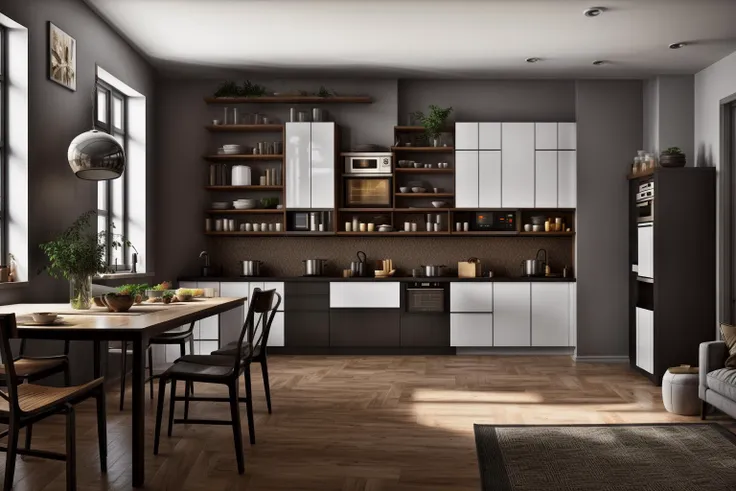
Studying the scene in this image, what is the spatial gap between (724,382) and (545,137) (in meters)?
3.87

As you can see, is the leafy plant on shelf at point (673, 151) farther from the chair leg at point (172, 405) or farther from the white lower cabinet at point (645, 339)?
the chair leg at point (172, 405)

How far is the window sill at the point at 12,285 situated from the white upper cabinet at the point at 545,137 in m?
5.33

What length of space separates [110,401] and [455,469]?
2.96m

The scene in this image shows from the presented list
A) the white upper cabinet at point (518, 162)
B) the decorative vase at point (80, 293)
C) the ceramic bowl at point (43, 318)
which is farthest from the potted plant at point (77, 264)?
the white upper cabinet at point (518, 162)

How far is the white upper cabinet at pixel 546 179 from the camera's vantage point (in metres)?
7.94

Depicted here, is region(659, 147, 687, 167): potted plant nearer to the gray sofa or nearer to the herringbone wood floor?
the herringbone wood floor

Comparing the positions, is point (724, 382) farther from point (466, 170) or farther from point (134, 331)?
point (466, 170)

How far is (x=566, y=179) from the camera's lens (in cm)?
794

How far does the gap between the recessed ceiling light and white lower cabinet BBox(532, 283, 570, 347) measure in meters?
3.07

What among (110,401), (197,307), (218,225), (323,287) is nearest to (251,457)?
(197,307)

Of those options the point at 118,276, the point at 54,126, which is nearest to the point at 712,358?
the point at 118,276

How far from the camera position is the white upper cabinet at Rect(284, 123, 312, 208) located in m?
7.96

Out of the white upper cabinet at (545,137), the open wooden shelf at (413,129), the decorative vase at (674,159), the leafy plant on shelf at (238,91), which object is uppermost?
the leafy plant on shelf at (238,91)

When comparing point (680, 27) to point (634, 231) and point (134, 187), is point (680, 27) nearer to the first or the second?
point (634, 231)
